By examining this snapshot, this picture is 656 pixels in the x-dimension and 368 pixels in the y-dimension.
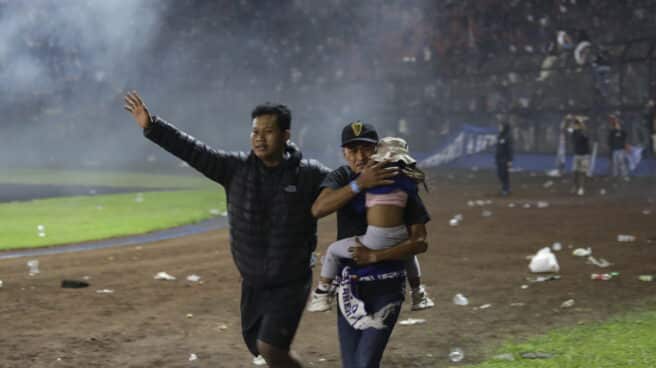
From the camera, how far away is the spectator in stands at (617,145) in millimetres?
23938

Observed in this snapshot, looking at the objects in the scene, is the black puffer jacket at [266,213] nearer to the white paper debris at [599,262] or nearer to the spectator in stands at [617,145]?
the white paper debris at [599,262]

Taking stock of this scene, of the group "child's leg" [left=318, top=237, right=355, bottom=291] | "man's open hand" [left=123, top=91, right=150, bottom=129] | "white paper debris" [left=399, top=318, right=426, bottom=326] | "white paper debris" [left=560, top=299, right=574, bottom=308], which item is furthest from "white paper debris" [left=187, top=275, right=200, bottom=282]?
"child's leg" [left=318, top=237, right=355, bottom=291]

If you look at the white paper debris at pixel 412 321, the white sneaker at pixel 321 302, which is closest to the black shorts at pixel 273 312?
the white sneaker at pixel 321 302

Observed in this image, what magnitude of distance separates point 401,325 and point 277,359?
127 inches

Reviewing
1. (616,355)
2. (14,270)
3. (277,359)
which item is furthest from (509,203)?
(277,359)

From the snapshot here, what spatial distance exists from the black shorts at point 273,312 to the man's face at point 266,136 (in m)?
0.73

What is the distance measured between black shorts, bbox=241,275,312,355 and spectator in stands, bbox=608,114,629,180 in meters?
21.1

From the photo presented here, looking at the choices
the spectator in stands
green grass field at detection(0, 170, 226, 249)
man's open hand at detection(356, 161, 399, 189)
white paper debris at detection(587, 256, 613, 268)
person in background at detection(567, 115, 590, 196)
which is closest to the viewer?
man's open hand at detection(356, 161, 399, 189)

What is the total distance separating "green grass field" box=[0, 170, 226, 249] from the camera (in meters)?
15.3

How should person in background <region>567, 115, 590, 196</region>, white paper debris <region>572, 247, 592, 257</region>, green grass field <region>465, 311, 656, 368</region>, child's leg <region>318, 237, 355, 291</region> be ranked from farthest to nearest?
person in background <region>567, 115, 590, 196</region>
white paper debris <region>572, 247, 592, 257</region>
green grass field <region>465, 311, 656, 368</region>
child's leg <region>318, 237, 355, 291</region>

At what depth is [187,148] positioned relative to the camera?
459 cm

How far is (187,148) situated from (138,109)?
0.33 m

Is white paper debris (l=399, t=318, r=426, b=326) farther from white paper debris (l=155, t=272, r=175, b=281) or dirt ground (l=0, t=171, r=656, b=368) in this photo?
white paper debris (l=155, t=272, r=175, b=281)

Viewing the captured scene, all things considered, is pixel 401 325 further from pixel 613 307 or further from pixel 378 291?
pixel 378 291
